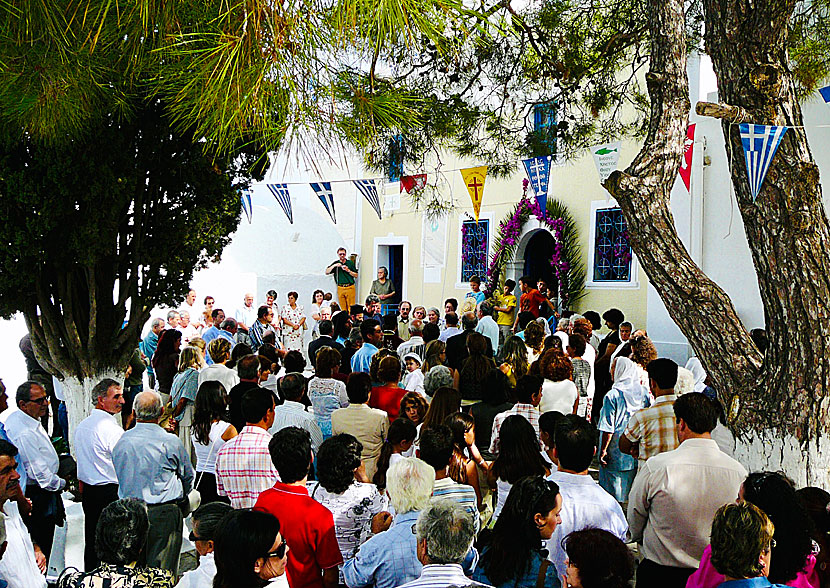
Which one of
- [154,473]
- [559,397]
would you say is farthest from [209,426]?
[559,397]

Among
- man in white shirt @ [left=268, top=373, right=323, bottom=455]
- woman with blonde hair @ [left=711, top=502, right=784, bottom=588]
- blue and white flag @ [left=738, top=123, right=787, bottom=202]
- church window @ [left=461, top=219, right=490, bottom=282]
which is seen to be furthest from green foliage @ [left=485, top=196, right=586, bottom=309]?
woman with blonde hair @ [left=711, top=502, right=784, bottom=588]

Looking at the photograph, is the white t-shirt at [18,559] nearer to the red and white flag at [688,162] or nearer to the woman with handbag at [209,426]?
the woman with handbag at [209,426]

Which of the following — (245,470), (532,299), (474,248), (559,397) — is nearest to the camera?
(245,470)

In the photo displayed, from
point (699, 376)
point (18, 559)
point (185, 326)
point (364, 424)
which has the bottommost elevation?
point (18, 559)

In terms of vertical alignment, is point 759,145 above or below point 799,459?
above

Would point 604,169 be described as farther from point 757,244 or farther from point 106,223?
point 106,223

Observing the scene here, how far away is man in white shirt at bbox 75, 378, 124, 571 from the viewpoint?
16.5 feet

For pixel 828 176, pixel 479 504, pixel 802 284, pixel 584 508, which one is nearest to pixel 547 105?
pixel 802 284

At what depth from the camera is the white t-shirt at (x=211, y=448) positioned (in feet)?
17.5

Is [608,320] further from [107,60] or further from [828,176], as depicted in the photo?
[107,60]

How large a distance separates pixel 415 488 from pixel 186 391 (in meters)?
3.83

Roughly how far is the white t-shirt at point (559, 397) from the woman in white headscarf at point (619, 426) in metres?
0.33

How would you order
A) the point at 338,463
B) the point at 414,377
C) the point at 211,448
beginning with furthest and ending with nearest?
the point at 414,377 → the point at 211,448 → the point at 338,463

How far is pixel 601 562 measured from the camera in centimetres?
270
